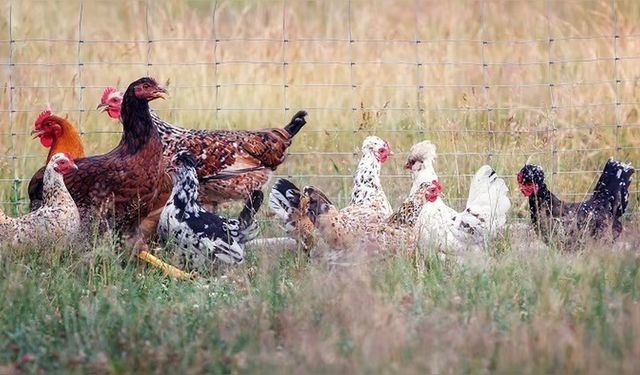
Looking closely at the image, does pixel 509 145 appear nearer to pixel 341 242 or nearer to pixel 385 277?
pixel 341 242

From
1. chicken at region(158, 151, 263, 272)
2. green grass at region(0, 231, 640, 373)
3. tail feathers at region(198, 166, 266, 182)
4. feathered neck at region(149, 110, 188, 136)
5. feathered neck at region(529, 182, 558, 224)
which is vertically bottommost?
green grass at region(0, 231, 640, 373)

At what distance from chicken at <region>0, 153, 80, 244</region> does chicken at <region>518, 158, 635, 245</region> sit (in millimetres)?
3025

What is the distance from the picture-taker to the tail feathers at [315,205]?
23.8 feet

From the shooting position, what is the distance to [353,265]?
6152 mm

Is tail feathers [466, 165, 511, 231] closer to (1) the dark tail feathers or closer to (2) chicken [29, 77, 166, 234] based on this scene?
(1) the dark tail feathers

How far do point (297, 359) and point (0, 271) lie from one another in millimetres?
2336

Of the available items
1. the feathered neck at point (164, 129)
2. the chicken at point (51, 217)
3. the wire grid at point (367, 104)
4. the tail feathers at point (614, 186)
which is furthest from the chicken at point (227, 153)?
the tail feathers at point (614, 186)

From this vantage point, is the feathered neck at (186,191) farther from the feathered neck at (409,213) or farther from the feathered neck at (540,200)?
the feathered neck at (540,200)

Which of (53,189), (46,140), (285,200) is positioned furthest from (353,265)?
(46,140)

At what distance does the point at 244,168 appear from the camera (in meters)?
8.40

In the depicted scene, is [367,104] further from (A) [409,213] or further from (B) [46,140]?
(B) [46,140]

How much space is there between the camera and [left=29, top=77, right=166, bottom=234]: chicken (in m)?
7.55

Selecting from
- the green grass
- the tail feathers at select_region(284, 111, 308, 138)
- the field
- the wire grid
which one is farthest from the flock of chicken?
the wire grid

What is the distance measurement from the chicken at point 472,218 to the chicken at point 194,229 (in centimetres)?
119
